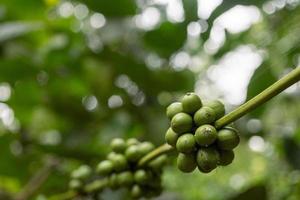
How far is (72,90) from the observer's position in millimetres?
2359

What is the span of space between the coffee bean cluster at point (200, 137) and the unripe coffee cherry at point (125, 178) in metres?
0.28

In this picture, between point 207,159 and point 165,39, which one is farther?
point 165,39

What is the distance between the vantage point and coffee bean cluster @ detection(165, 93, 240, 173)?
2.99ft

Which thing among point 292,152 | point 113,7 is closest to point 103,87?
point 113,7

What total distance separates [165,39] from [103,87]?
344 millimetres

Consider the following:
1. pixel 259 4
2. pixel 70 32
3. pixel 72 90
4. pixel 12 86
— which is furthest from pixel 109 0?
pixel 259 4

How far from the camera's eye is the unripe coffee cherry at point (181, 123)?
94 centimetres

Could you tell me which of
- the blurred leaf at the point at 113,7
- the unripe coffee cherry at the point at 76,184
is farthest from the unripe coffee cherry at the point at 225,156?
the blurred leaf at the point at 113,7

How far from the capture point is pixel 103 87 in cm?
233

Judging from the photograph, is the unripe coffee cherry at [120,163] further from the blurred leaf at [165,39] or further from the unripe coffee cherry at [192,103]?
the blurred leaf at [165,39]

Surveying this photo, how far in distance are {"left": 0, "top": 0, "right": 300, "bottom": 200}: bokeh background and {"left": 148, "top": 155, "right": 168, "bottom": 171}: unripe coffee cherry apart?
26.4 inches

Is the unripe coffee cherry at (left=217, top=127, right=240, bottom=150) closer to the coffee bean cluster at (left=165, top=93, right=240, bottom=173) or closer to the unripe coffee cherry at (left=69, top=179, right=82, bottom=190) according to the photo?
the coffee bean cluster at (left=165, top=93, right=240, bottom=173)

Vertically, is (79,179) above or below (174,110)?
above

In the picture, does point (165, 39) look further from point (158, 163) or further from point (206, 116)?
point (206, 116)
